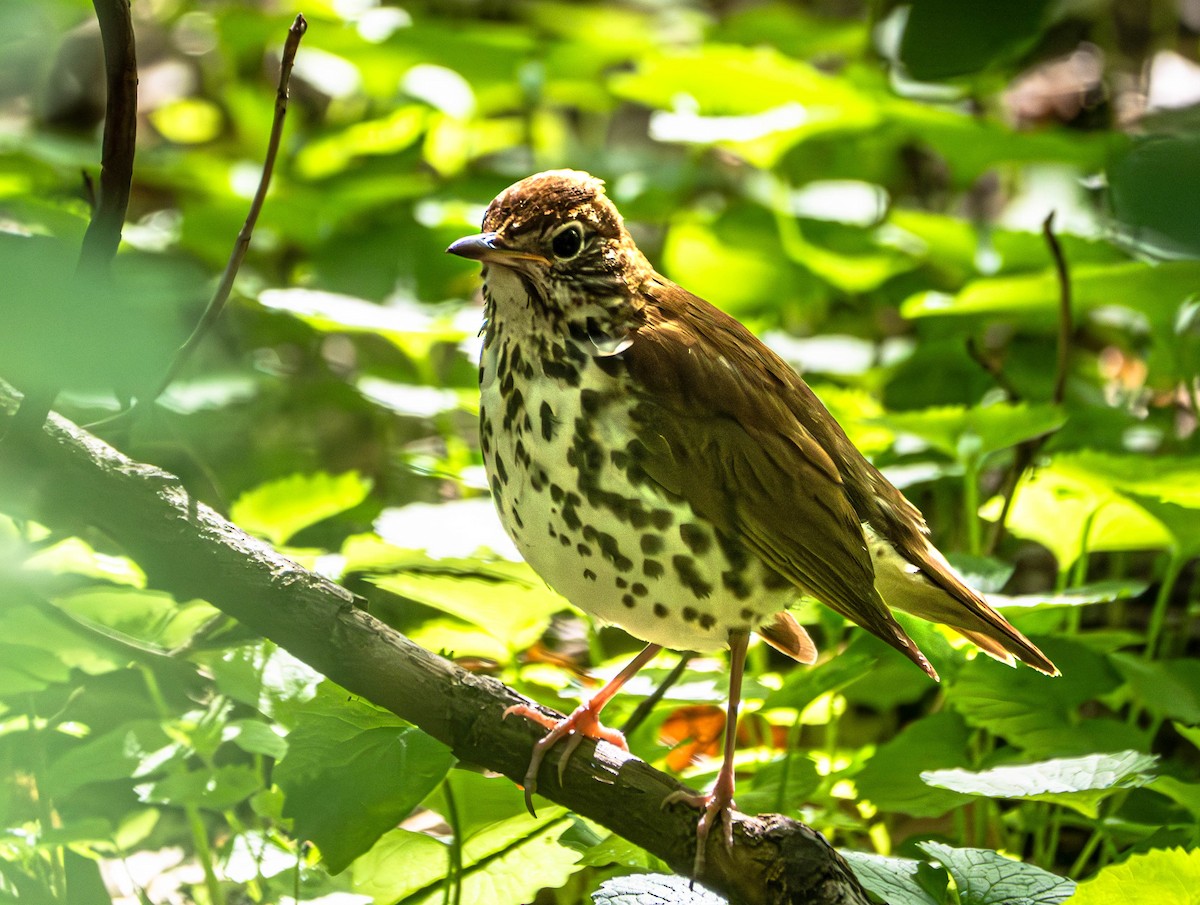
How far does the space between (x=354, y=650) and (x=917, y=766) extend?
75 cm

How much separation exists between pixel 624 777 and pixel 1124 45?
4091mm

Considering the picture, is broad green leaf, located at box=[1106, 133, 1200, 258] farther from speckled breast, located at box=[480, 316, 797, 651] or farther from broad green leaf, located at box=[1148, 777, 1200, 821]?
broad green leaf, located at box=[1148, 777, 1200, 821]

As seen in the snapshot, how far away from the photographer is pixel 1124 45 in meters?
4.38

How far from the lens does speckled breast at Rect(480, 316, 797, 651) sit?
1.23m

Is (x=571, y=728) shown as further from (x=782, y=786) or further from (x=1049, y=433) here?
(x=1049, y=433)

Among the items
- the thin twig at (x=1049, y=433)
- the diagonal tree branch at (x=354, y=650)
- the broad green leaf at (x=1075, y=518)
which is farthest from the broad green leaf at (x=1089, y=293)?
the diagonal tree branch at (x=354, y=650)

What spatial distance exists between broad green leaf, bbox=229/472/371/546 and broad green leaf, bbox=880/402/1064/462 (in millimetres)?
793

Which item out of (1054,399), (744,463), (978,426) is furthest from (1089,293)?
(744,463)

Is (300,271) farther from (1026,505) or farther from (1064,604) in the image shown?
(1064,604)

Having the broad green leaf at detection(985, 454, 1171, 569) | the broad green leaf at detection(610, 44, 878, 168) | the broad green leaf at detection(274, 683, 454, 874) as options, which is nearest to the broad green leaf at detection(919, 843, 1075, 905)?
the broad green leaf at detection(274, 683, 454, 874)

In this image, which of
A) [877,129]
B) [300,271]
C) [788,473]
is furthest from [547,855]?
[877,129]

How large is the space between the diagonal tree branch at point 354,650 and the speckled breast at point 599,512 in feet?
0.55

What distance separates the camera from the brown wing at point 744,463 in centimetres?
125

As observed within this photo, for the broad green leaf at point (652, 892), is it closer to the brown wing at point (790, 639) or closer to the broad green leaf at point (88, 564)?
the brown wing at point (790, 639)
